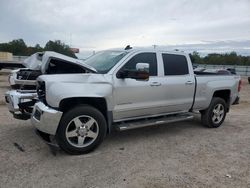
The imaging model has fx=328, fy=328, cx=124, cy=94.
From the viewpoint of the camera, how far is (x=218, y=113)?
309 inches

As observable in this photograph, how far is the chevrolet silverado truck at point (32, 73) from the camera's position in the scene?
18.3 ft

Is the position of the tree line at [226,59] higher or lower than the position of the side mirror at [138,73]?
lower

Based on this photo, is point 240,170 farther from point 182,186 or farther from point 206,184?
point 182,186

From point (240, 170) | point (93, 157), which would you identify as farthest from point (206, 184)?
point (93, 157)

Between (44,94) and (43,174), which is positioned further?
(44,94)

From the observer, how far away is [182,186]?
4.30 metres

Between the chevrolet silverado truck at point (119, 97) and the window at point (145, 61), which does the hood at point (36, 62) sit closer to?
the chevrolet silverado truck at point (119, 97)

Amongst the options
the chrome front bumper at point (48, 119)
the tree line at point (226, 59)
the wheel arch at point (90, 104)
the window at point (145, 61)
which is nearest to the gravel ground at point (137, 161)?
the chrome front bumper at point (48, 119)

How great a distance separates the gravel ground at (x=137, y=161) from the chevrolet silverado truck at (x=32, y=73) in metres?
0.65

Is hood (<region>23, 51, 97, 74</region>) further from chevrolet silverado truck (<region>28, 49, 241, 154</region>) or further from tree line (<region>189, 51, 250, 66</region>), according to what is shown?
tree line (<region>189, 51, 250, 66</region>)

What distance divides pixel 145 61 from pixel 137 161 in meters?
2.09

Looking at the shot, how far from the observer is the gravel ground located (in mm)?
4414

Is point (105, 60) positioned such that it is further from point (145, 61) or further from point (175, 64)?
point (175, 64)

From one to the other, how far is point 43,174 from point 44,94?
1403mm
